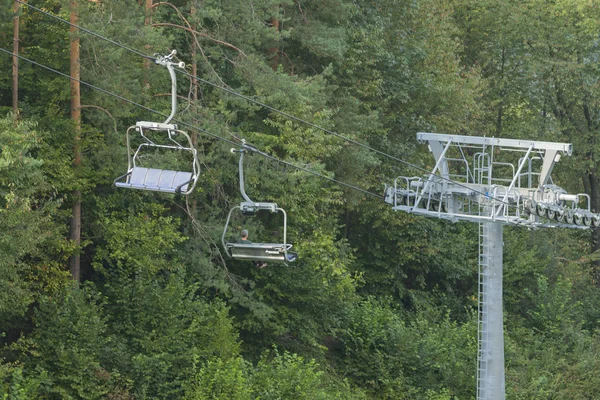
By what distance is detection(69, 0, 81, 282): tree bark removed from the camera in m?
21.6

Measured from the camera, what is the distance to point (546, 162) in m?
23.5

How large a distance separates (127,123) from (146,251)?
10.8ft

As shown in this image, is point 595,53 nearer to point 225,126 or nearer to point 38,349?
point 225,126

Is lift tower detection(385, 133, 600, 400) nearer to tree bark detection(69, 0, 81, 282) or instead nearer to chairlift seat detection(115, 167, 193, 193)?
tree bark detection(69, 0, 81, 282)

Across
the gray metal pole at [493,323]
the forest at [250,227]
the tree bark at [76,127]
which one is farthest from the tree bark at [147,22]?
the gray metal pole at [493,323]

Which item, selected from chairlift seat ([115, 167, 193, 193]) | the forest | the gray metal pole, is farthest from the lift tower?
chairlift seat ([115, 167, 193, 193])

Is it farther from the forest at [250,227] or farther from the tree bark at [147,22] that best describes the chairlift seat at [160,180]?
the tree bark at [147,22]

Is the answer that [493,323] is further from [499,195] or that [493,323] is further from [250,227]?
[250,227]

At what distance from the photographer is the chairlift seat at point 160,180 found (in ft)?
46.1

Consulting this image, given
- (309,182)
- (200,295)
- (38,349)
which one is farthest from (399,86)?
(38,349)

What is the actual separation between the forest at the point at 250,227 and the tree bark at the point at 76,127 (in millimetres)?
42

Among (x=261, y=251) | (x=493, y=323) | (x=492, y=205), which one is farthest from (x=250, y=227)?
(x=261, y=251)

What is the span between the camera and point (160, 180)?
14.3 metres

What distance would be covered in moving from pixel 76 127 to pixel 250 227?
189 inches
